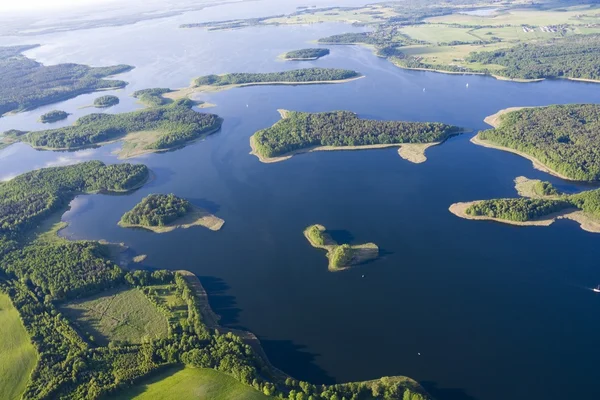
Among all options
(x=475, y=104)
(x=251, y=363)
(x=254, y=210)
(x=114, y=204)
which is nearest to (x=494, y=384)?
(x=251, y=363)

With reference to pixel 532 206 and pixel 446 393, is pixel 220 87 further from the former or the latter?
pixel 446 393

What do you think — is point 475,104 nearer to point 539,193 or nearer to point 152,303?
point 539,193

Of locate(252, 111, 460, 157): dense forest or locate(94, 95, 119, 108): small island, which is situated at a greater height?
locate(94, 95, 119, 108): small island

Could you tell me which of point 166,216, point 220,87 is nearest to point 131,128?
point 220,87

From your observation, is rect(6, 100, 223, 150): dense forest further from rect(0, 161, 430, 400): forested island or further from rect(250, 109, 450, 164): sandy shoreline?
rect(0, 161, 430, 400): forested island

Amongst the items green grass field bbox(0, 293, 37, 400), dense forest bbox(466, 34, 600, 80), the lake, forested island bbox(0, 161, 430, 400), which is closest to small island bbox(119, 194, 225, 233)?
the lake

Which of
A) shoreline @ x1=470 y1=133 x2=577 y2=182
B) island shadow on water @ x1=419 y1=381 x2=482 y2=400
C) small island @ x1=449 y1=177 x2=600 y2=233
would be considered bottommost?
island shadow on water @ x1=419 y1=381 x2=482 y2=400

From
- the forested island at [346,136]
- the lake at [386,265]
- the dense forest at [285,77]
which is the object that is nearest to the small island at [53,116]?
the lake at [386,265]
